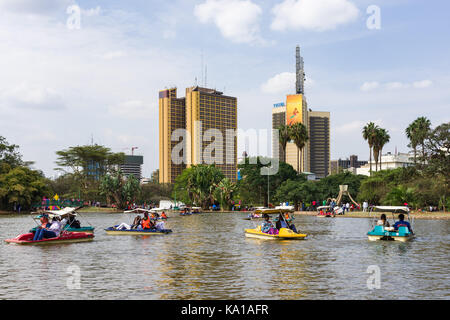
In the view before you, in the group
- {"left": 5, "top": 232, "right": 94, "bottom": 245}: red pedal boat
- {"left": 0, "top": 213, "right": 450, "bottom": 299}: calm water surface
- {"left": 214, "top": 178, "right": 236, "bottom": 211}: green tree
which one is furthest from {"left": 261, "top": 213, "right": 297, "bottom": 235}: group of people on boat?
{"left": 214, "top": 178, "right": 236, "bottom": 211}: green tree

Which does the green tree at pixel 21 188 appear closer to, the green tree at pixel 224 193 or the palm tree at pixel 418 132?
the green tree at pixel 224 193

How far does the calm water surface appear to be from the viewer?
1611 centimetres

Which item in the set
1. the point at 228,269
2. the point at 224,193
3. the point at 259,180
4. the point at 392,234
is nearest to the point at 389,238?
the point at 392,234

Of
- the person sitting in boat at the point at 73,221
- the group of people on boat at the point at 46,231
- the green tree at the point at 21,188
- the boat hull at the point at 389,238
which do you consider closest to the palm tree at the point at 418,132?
the boat hull at the point at 389,238

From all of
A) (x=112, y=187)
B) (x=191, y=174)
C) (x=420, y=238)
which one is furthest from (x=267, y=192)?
(x=420, y=238)

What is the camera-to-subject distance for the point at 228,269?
21234 mm

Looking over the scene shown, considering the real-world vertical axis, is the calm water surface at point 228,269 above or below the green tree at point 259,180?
below

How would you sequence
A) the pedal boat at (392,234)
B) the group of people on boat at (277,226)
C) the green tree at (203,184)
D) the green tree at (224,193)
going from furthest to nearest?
the green tree at (203,184), the green tree at (224,193), the group of people on boat at (277,226), the pedal boat at (392,234)

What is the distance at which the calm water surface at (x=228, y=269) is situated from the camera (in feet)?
52.9

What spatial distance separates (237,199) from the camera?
5059 inches

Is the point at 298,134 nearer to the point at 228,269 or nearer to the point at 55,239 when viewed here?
the point at 55,239

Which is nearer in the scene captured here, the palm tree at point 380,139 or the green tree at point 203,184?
the palm tree at point 380,139
